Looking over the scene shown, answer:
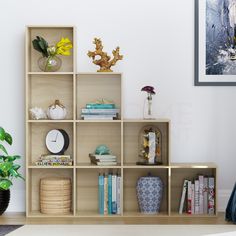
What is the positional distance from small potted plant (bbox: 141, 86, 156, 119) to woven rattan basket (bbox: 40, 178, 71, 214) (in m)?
0.93

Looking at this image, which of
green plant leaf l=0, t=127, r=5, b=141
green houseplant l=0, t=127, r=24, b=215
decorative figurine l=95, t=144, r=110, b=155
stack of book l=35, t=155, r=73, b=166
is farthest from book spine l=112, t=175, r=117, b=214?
green plant leaf l=0, t=127, r=5, b=141

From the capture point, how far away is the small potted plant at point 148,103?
18.0 feet

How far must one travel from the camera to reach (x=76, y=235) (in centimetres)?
465

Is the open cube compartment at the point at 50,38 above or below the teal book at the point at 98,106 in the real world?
above

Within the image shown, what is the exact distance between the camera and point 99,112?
218 inches

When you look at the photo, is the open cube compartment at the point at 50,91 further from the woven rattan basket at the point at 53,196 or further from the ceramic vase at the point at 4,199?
the ceramic vase at the point at 4,199

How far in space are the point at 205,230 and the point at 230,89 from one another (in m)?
1.47

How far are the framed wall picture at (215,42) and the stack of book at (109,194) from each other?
114cm

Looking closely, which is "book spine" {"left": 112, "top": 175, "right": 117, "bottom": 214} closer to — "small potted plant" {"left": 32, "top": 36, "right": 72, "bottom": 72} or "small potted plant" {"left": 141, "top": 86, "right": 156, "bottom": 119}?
"small potted plant" {"left": 141, "top": 86, "right": 156, "bottom": 119}

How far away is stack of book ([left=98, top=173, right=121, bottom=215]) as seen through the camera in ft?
18.2

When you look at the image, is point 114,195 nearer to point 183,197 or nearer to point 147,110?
point 183,197

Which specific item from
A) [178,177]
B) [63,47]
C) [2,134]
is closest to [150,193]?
[178,177]

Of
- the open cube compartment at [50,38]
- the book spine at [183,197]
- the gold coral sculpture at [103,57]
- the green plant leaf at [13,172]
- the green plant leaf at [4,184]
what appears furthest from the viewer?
the open cube compartment at [50,38]

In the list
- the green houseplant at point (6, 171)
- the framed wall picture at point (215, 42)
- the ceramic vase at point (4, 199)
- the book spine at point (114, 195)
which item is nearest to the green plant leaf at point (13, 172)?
the green houseplant at point (6, 171)
